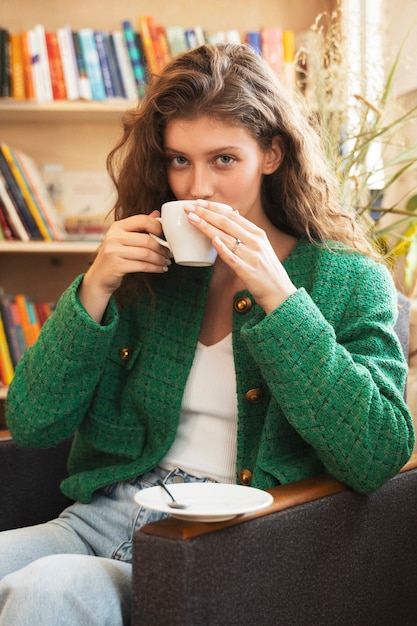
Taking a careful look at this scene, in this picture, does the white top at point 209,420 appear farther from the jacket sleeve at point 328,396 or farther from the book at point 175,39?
the book at point 175,39

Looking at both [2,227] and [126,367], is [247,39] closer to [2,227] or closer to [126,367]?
[2,227]

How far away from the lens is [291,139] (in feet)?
4.30

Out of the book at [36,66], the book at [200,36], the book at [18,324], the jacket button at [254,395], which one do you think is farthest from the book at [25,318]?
the jacket button at [254,395]

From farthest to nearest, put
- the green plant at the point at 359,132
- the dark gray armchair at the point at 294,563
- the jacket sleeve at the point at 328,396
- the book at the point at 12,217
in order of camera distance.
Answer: the book at the point at 12,217 → the green plant at the point at 359,132 → the jacket sleeve at the point at 328,396 → the dark gray armchair at the point at 294,563

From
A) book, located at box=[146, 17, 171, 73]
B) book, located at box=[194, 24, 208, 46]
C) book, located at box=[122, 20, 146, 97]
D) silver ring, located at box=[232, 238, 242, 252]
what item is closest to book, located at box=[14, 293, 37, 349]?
book, located at box=[122, 20, 146, 97]

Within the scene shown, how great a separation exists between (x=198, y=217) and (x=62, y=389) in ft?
1.18

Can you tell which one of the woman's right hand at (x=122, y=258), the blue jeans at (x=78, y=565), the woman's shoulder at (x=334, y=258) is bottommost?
the blue jeans at (x=78, y=565)

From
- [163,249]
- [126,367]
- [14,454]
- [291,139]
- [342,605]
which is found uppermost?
[291,139]

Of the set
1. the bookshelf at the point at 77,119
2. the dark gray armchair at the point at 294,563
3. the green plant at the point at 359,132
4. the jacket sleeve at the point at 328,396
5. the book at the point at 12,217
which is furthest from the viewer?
the bookshelf at the point at 77,119

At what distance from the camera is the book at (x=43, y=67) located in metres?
2.31

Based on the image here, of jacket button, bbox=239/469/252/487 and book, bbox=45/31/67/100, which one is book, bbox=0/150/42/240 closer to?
book, bbox=45/31/67/100

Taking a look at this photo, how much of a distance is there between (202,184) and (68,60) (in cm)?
129

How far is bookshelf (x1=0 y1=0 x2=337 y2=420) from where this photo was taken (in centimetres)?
253

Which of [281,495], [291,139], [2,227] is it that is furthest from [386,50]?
[281,495]
